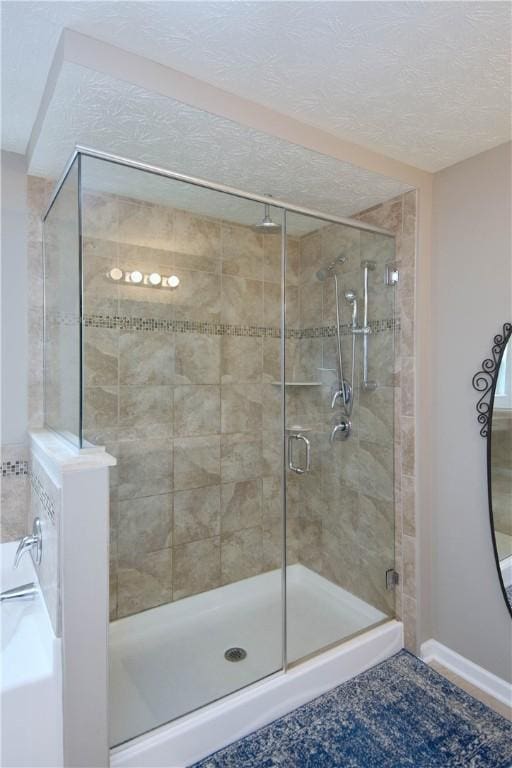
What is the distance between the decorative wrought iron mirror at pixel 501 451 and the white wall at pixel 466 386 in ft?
0.18

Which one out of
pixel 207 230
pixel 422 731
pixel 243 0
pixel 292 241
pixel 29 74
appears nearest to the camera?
pixel 243 0

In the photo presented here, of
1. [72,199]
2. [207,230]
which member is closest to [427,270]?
[207,230]

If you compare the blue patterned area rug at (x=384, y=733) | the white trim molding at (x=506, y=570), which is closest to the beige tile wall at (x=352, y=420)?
the blue patterned area rug at (x=384, y=733)

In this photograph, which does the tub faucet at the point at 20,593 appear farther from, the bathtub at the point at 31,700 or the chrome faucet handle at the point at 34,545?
the bathtub at the point at 31,700

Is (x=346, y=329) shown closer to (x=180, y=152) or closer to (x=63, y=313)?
(x=180, y=152)

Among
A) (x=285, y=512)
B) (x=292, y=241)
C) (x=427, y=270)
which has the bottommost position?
(x=285, y=512)

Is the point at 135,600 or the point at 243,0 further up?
the point at 243,0

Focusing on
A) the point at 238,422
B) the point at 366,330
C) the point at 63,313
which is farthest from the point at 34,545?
the point at 366,330

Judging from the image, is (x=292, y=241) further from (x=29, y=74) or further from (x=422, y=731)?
(x=422, y=731)

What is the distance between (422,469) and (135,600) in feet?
5.67

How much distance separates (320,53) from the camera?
56.9 inches

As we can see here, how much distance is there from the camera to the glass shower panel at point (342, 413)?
2412 mm

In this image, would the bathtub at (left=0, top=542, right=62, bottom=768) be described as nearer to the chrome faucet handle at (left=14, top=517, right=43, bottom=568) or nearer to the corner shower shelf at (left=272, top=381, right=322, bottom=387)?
the chrome faucet handle at (left=14, top=517, right=43, bottom=568)

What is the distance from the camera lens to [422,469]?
234 centimetres
